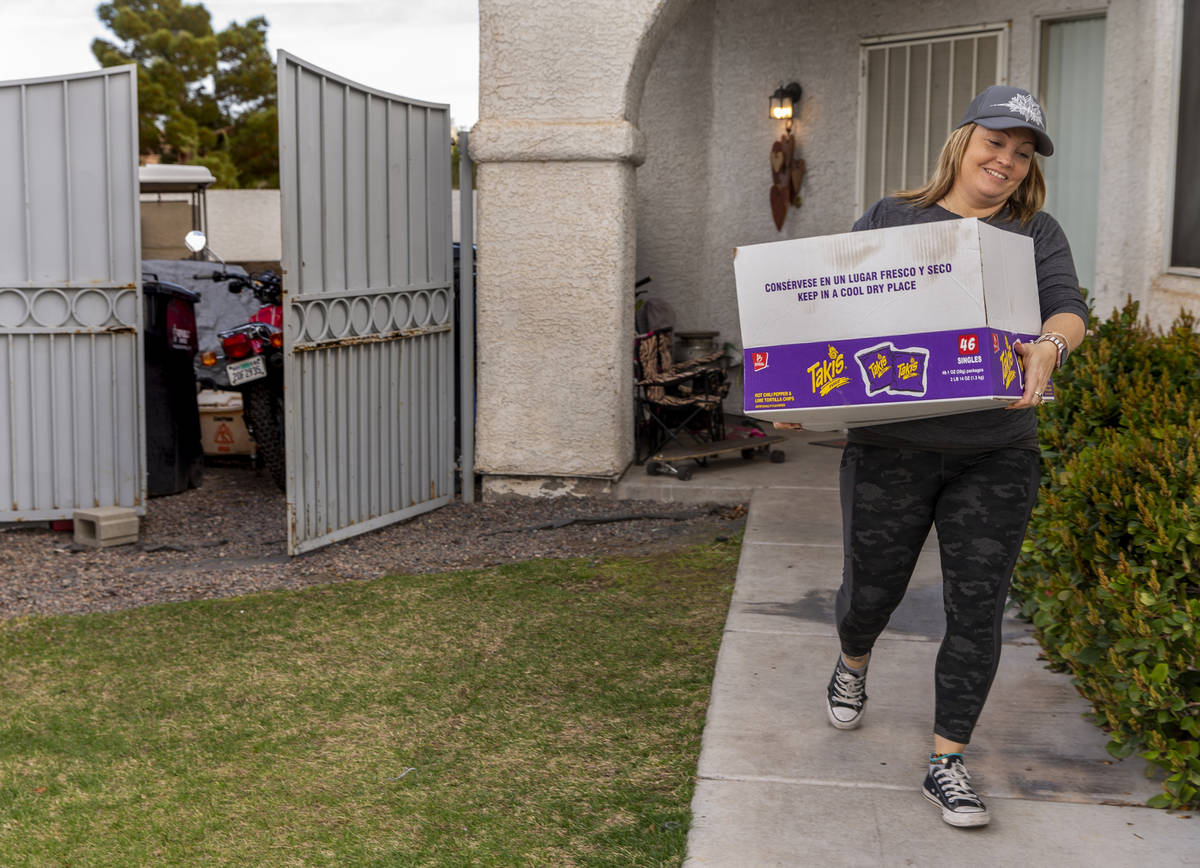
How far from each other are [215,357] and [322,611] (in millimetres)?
3465

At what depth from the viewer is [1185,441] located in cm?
352

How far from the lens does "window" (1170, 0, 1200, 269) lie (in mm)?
6535

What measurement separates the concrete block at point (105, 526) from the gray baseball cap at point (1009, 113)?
499cm

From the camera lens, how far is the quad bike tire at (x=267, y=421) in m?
7.68

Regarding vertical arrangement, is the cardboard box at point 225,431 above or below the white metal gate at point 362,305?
below

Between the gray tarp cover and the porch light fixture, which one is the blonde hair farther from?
the gray tarp cover

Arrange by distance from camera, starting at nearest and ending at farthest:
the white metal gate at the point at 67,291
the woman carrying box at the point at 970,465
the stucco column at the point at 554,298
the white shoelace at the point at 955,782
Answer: the woman carrying box at the point at 970,465
the white shoelace at the point at 955,782
the white metal gate at the point at 67,291
the stucco column at the point at 554,298

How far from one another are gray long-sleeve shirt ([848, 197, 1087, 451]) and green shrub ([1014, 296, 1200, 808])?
0.43 metres

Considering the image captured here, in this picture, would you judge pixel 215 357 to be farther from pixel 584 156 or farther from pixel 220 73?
pixel 220 73

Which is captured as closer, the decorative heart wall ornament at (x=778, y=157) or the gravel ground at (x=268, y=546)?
the gravel ground at (x=268, y=546)

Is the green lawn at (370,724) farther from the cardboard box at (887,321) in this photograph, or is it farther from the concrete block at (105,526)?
the concrete block at (105,526)

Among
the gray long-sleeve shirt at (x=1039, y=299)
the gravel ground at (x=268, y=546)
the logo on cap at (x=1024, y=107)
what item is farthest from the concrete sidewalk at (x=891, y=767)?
the logo on cap at (x=1024, y=107)

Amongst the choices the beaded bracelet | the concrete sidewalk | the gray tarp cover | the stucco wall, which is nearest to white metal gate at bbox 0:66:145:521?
the concrete sidewalk

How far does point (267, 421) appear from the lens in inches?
304
